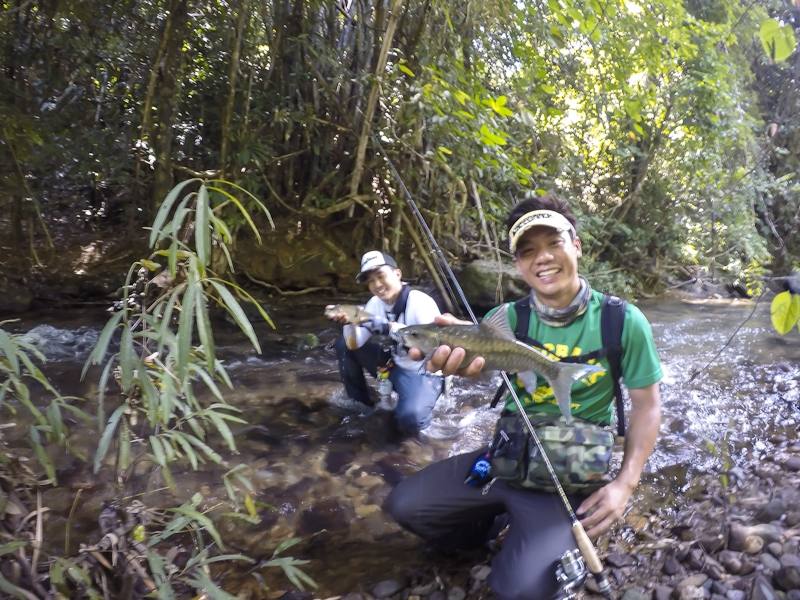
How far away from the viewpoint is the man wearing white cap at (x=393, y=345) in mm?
Answer: 4094

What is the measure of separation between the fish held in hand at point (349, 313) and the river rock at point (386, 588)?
6.20 feet

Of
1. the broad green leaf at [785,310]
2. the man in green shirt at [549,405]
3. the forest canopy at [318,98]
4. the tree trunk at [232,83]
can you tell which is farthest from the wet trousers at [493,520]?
the tree trunk at [232,83]

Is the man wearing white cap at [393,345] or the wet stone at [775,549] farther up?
the man wearing white cap at [393,345]

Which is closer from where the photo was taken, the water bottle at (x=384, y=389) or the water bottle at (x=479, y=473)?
the water bottle at (x=479, y=473)

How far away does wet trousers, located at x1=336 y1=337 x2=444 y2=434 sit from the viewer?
13.9 feet

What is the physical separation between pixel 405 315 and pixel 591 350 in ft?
6.34

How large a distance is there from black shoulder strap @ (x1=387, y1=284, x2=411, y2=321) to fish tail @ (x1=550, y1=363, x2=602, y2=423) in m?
2.06

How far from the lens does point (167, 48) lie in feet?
17.6

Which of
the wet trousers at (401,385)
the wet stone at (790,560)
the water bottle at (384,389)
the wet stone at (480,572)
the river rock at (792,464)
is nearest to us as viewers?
the wet stone at (790,560)

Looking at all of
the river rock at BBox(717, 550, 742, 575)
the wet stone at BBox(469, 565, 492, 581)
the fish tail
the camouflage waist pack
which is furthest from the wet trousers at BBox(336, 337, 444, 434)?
the river rock at BBox(717, 550, 742, 575)

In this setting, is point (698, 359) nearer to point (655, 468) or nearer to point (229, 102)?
point (655, 468)

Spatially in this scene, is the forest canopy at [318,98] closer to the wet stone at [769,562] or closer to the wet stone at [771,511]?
the wet stone at [771,511]

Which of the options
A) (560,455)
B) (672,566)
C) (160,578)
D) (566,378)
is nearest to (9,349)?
(160,578)

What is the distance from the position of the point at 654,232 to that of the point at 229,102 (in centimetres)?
908
